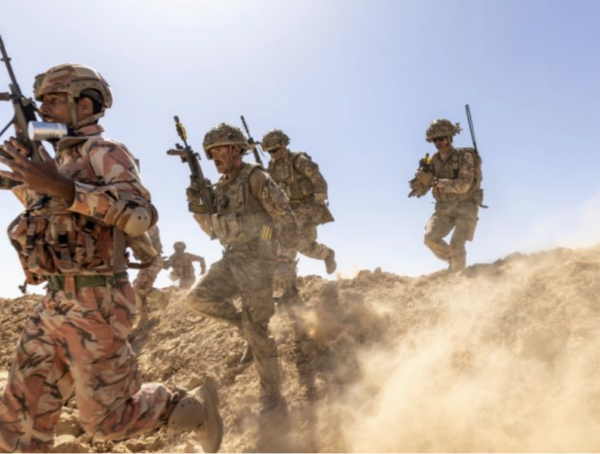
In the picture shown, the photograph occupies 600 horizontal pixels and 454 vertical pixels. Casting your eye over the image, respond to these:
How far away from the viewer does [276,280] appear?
24.8 ft

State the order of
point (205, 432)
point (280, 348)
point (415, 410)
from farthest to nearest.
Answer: point (280, 348) < point (415, 410) < point (205, 432)

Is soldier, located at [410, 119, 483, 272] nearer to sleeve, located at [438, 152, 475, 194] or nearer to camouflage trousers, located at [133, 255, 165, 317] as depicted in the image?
sleeve, located at [438, 152, 475, 194]

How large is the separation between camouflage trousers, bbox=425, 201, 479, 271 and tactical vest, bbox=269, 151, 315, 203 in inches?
76.5

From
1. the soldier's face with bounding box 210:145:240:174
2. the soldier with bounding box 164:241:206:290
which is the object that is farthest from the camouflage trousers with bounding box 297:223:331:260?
the soldier with bounding box 164:241:206:290

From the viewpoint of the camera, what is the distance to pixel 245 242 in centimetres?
490

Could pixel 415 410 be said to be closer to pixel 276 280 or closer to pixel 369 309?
pixel 369 309

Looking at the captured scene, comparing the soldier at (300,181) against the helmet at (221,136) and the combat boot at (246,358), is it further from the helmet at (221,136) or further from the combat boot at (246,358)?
the helmet at (221,136)

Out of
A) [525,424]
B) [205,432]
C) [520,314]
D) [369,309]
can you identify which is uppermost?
[369,309]

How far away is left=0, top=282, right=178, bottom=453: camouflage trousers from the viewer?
2.57m

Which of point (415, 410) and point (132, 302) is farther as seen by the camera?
point (415, 410)

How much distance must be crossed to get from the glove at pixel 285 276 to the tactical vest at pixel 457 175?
8.09ft

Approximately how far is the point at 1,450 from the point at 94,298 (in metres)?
0.86

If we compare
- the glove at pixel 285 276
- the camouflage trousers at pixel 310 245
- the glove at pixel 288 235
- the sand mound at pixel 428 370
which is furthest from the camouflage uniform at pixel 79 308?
the camouflage trousers at pixel 310 245

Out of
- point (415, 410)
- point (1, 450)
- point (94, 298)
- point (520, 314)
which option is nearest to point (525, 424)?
point (415, 410)
